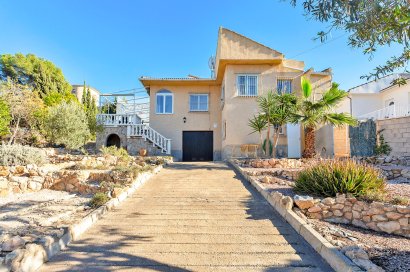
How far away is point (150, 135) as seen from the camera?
17.7 meters

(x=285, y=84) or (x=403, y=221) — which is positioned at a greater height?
(x=285, y=84)

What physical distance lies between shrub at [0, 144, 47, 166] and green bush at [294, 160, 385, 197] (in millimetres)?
10454

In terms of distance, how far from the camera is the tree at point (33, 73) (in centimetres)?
2923

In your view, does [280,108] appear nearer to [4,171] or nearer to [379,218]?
[379,218]

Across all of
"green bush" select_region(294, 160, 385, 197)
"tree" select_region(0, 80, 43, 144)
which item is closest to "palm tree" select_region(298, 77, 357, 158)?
"green bush" select_region(294, 160, 385, 197)

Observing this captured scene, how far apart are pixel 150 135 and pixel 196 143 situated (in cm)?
347

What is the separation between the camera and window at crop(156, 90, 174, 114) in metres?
18.8

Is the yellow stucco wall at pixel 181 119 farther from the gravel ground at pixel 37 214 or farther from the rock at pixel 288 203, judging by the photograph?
the rock at pixel 288 203

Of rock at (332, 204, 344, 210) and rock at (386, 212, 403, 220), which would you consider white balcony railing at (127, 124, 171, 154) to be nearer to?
rock at (332, 204, 344, 210)

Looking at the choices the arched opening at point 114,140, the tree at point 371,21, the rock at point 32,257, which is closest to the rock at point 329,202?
the tree at point 371,21

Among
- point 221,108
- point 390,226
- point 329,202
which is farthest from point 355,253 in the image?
point 221,108

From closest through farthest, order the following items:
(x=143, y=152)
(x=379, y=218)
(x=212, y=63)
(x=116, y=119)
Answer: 1. (x=379, y=218)
2. (x=143, y=152)
3. (x=116, y=119)
4. (x=212, y=63)

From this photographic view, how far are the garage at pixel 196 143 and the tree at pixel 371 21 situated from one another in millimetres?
15978

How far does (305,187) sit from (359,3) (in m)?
5.10
